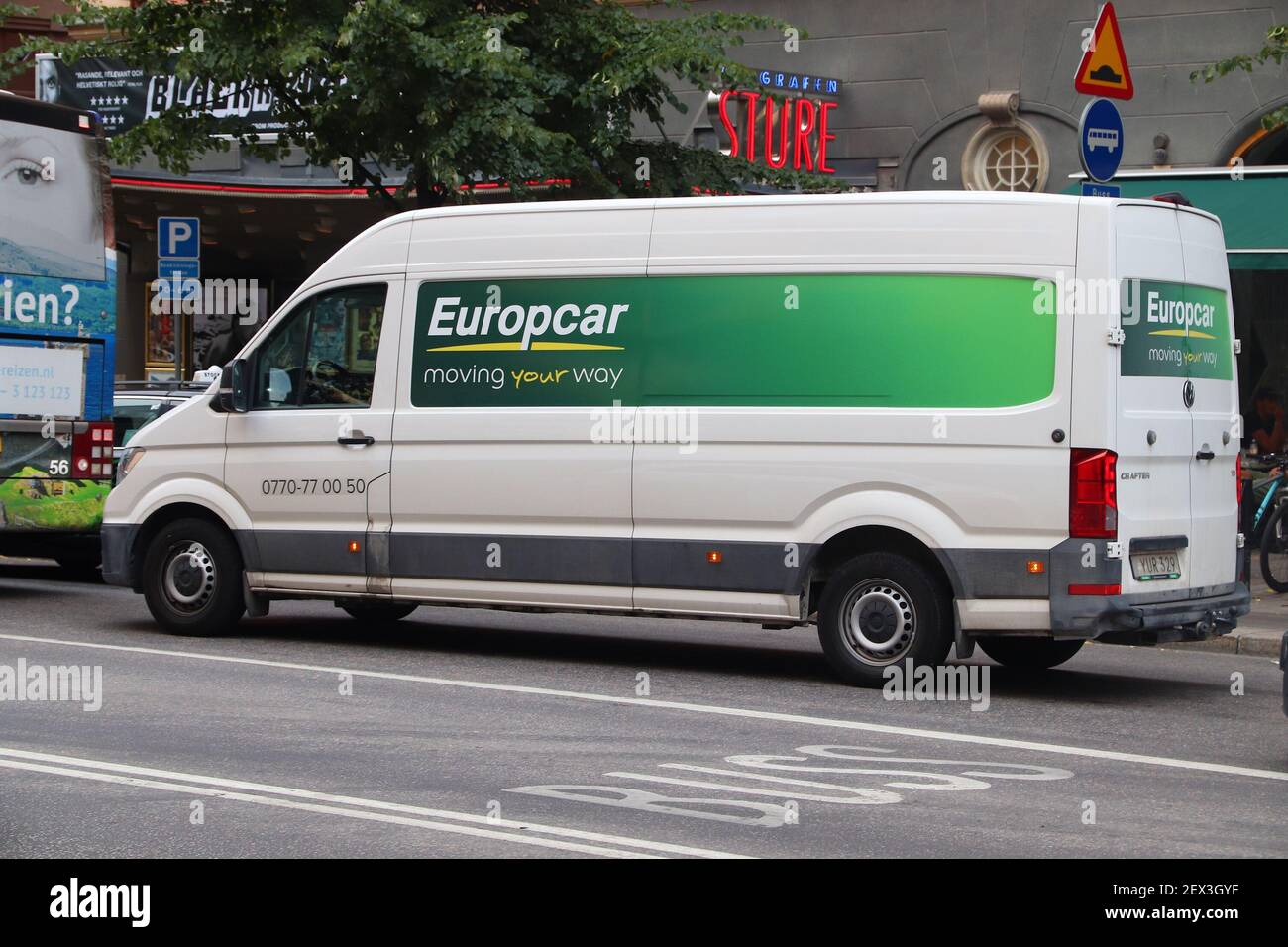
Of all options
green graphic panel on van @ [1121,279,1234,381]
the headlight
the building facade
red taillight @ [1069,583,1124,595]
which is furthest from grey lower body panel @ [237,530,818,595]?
the building facade

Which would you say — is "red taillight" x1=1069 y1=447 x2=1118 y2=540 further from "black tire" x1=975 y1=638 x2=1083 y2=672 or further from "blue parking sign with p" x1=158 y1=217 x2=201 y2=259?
"blue parking sign with p" x1=158 y1=217 x2=201 y2=259

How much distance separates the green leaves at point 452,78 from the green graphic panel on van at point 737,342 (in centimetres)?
590

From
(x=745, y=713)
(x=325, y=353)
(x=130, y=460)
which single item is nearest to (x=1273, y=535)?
(x=745, y=713)

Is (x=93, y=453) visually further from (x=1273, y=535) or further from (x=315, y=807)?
(x=1273, y=535)

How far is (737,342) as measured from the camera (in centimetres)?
998

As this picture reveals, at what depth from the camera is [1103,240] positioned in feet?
30.3

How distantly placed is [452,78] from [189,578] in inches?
263

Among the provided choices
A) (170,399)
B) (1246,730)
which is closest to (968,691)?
(1246,730)

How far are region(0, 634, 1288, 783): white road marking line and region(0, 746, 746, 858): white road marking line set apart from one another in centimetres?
253

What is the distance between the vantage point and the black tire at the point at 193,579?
11.5 metres

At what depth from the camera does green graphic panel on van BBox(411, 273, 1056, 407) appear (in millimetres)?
9406
